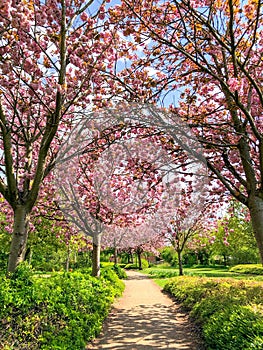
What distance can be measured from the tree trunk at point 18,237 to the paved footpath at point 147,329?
2158 millimetres

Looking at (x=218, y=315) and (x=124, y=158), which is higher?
(x=124, y=158)

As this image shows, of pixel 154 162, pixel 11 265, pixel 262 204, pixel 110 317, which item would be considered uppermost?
pixel 154 162

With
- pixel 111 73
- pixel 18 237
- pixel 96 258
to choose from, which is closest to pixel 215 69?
pixel 111 73

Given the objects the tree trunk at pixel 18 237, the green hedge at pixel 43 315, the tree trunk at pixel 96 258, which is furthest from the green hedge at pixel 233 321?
the tree trunk at pixel 96 258

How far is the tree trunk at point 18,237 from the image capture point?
5027 mm

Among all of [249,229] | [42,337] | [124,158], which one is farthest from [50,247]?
[249,229]

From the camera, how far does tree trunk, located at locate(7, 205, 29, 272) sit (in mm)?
5027

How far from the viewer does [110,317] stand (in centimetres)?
838

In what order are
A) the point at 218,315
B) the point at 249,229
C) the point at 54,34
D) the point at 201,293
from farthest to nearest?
the point at 249,229 → the point at 201,293 → the point at 218,315 → the point at 54,34

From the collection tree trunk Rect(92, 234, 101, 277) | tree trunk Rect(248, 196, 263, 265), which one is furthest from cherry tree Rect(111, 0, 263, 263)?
tree trunk Rect(92, 234, 101, 277)

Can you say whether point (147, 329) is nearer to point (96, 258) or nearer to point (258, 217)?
point (258, 217)

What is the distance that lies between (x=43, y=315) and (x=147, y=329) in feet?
11.1

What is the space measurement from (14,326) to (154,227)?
7.57m

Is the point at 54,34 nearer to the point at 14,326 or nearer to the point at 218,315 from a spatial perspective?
the point at 14,326
